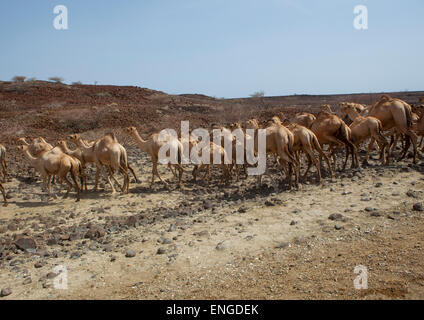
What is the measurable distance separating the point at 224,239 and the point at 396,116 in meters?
8.74

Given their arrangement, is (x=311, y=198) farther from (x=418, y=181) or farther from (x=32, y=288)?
(x=32, y=288)

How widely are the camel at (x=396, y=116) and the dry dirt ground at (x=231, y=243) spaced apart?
1.98m

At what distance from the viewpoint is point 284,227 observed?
7195mm

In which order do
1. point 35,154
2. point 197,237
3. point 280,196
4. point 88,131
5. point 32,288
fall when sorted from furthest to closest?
point 88,131 < point 35,154 < point 280,196 < point 197,237 < point 32,288

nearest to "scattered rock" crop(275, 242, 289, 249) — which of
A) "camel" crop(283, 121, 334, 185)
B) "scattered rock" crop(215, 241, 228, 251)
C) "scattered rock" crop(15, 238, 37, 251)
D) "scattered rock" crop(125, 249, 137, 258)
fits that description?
"scattered rock" crop(215, 241, 228, 251)

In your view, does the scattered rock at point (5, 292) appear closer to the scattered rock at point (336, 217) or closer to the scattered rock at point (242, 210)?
the scattered rock at point (242, 210)

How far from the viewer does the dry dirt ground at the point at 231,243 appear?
5.12 metres

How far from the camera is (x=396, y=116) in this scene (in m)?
12.4

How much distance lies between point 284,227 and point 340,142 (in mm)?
5834

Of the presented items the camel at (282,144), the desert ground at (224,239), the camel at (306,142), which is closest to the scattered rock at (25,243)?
the desert ground at (224,239)

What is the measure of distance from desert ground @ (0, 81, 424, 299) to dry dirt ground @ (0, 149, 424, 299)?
0.08ft

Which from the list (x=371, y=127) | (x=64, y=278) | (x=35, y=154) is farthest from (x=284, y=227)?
(x=35, y=154)

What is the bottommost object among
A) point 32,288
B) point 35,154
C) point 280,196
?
point 32,288

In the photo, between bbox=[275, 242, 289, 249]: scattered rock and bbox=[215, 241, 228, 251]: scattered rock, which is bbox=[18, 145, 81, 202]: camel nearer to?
bbox=[215, 241, 228, 251]: scattered rock
